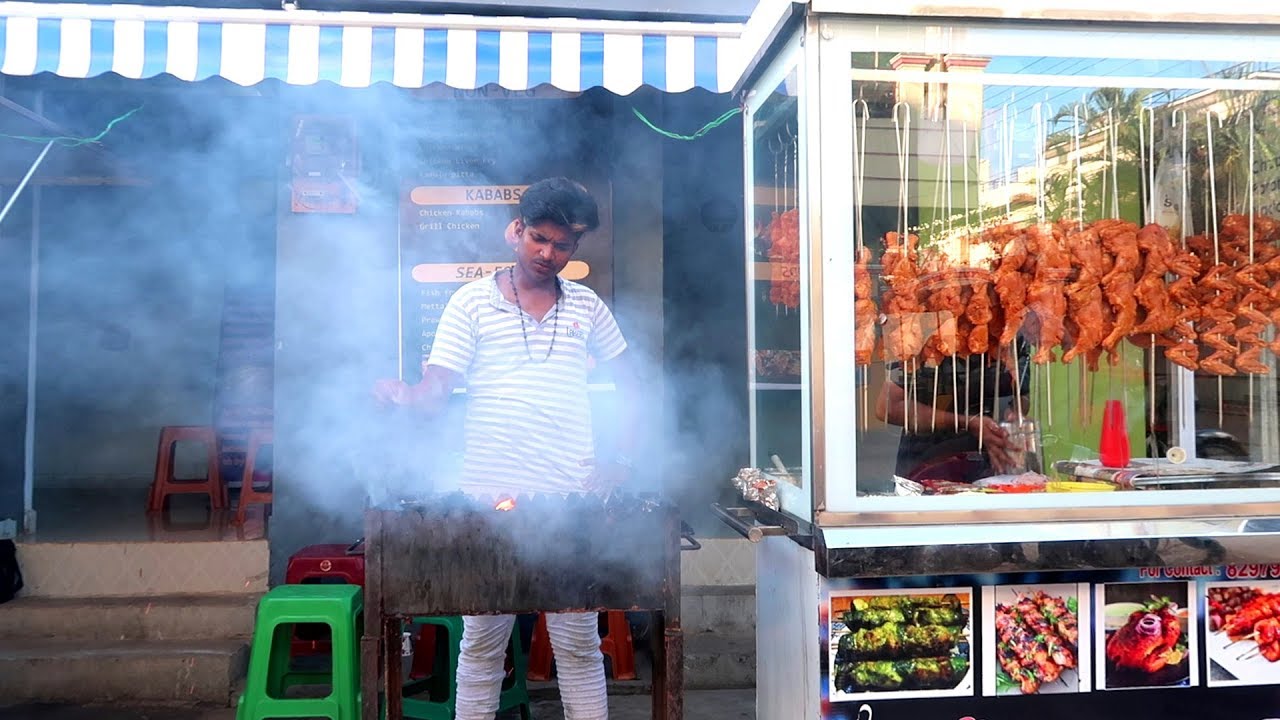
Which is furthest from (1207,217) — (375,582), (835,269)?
(375,582)

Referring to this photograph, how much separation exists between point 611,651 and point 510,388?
6.76 feet

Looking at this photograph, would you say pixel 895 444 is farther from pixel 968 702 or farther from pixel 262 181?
pixel 262 181

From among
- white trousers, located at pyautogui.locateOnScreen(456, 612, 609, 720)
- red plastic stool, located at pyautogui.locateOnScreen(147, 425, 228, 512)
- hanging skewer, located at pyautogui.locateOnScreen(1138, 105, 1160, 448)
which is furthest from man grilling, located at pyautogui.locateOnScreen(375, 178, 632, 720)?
red plastic stool, located at pyautogui.locateOnScreen(147, 425, 228, 512)

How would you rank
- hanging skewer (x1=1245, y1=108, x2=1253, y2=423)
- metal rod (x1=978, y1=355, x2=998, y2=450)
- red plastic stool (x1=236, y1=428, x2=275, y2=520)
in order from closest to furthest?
1. hanging skewer (x1=1245, y1=108, x2=1253, y2=423)
2. metal rod (x1=978, y1=355, x2=998, y2=450)
3. red plastic stool (x1=236, y1=428, x2=275, y2=520)

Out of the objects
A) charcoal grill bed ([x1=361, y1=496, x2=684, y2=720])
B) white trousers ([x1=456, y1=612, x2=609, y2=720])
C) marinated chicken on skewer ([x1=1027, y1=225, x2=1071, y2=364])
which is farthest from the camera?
white trousers ([x1=456, y1=612, x2=609, y2=720])

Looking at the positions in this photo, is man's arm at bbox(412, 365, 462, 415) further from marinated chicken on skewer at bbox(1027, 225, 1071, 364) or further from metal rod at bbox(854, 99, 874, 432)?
marinated chicken on skewer at bbox(1027, 225, 1071, 364)

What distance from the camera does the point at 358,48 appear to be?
4.05 meters

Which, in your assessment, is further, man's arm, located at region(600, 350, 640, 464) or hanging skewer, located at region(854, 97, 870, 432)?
man's arm, located at region(600, 350, 640, 464)

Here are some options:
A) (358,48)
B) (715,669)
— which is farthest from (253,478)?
(358,48)

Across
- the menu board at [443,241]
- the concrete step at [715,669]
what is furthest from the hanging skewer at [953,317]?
the menu board at [443,241]

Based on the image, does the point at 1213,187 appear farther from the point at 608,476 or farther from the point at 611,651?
the point at 611,651

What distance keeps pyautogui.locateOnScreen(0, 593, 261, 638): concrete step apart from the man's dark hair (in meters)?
3.01

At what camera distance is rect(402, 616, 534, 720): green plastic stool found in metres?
4.20

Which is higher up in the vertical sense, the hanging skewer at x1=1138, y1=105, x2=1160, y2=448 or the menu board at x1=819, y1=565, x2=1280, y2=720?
the hanging skewer at x1=1138, y1=105, x2=1160, y2=448
